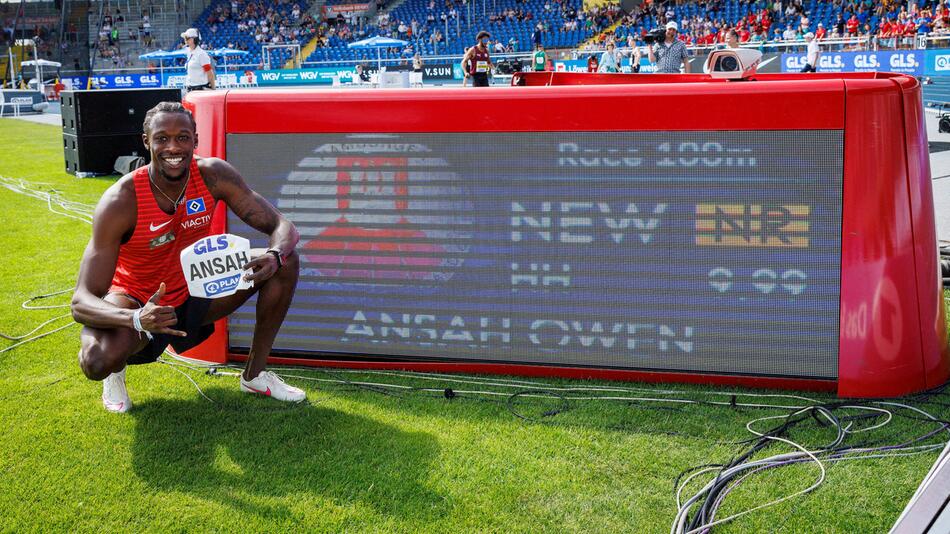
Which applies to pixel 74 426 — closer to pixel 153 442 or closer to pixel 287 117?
pixel 153 442

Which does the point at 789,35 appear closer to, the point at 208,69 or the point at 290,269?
the point at 208,69

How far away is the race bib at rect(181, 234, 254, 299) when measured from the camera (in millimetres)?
3648

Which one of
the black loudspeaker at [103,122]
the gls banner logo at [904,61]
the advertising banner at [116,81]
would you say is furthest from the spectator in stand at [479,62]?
the advertising banner at [116,81]

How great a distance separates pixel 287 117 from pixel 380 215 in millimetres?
657

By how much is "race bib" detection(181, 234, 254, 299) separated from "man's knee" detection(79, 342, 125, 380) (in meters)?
0.41

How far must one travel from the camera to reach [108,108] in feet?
43.1

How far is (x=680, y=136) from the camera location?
3.98m

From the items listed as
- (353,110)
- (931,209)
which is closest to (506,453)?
(353,110)

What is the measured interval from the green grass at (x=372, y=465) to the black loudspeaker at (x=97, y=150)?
9546 millimetres

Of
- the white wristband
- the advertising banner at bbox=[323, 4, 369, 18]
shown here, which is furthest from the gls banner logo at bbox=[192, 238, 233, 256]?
the advertising banner at bbox=[323, 4, 369, 18]

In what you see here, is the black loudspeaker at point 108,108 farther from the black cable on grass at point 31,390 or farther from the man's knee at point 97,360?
the man's knee at point 97,360

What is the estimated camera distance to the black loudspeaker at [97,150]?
13.1 meters

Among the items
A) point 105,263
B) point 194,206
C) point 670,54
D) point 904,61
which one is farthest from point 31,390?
point 904,61

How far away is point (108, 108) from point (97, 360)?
10593 mm
